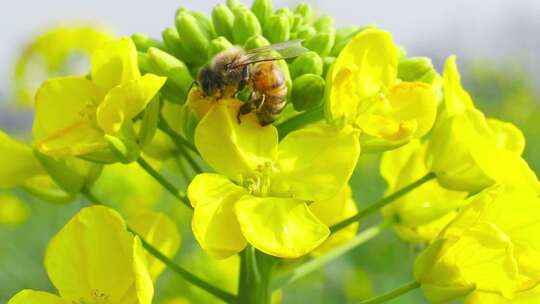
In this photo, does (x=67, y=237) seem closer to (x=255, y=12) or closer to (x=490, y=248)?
(x=255, y=12)

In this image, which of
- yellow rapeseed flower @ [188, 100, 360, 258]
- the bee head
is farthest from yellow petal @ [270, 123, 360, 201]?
the bee head

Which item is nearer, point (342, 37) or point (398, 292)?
point (398, 292)

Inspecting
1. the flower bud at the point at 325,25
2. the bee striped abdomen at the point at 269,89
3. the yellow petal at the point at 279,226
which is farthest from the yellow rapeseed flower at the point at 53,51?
the yellow petal at the point at 279,226

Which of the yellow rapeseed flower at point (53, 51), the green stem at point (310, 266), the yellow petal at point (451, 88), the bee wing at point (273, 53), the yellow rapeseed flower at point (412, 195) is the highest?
the bee wing at point (273, 53)

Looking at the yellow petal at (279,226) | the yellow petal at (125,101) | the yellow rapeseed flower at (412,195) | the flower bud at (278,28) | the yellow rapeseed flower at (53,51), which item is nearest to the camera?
the yellow petal at (279,226)

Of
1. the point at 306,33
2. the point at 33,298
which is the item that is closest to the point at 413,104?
the point at 306,33

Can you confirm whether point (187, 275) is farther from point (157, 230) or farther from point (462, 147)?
point (462, 147)

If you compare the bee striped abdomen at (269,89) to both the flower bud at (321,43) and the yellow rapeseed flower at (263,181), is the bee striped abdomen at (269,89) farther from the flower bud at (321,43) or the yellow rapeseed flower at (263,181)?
the flower bud at (321,43)
